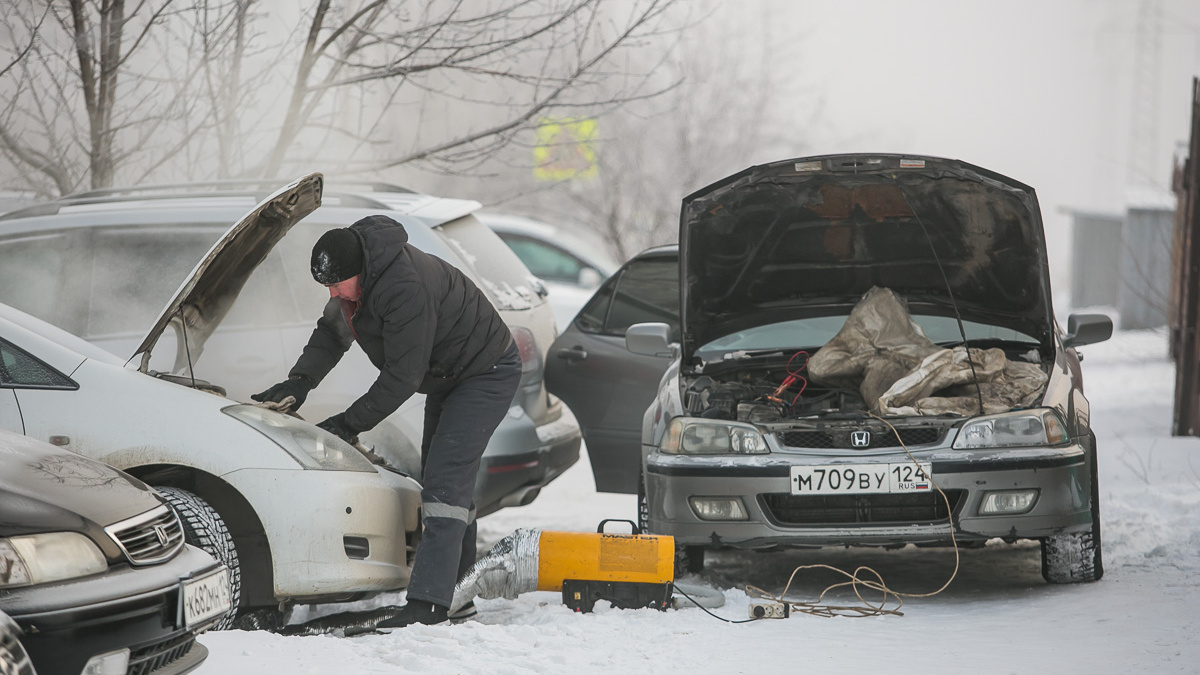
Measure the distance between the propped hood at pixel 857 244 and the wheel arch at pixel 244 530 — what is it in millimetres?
2305

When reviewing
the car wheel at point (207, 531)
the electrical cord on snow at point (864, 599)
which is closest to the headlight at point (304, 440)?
the car wheel at point (207, 531)

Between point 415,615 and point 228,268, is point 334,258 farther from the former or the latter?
point 415,615

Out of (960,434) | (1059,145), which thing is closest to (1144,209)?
(960,434)

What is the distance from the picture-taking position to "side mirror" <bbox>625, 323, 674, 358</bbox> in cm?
593

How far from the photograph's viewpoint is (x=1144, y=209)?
66.3 feet

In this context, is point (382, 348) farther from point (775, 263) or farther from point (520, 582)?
point (775, 263)

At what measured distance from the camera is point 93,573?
Result: 300cm

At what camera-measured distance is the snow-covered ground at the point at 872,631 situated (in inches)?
158

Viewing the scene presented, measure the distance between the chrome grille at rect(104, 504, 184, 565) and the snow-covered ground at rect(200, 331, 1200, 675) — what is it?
0.47m

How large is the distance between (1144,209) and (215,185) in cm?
1800

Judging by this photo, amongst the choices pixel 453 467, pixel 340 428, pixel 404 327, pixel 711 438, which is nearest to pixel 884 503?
pixel 711 438

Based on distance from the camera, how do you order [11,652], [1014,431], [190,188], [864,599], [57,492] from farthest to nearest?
[190,188], [864,599], [1014,431], [57,492], [11,652]

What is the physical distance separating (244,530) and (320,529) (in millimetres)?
318

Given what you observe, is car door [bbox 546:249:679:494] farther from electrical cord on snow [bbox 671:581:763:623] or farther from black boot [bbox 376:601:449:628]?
black boot [bbox 376:601:449:628]
